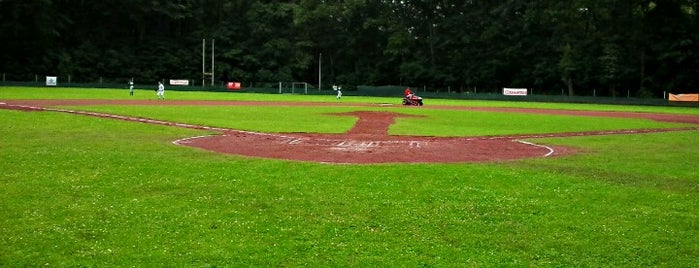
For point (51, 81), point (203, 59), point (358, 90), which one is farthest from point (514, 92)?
point (51, 81)

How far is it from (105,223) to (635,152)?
55.4 feet

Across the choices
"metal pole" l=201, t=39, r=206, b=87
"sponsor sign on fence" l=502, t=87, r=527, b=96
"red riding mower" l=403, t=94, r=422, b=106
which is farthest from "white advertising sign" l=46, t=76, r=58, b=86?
"sponsor sign on fence" l=502, t=87, r=527, b=96

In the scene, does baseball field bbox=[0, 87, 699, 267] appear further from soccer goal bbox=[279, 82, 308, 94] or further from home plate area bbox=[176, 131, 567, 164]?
soccer goal bbox=[279, 82, 308, 94]

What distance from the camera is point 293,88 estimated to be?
90250 mm

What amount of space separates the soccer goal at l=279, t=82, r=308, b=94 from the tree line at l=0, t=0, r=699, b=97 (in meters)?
2.58

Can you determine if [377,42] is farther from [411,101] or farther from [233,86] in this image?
[411,101]

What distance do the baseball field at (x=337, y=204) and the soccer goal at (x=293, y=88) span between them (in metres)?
67.9

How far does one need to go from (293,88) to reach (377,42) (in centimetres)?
2305

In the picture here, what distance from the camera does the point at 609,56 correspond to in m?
79.6

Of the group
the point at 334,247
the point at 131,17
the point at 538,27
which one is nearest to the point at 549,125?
the point at 334,247

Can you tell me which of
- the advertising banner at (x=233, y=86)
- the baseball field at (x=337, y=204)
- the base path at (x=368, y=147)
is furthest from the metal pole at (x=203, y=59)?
the baseball field at (x=337, y=204)

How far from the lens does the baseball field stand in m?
8.73

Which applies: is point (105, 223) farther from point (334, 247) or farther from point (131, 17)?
point (131, 17)

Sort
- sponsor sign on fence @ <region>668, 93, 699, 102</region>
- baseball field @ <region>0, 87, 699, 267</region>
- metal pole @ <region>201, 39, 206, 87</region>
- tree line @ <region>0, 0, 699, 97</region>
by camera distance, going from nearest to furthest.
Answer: baseball field @ <region>0, 87, 699, 267</region> → sponsor sign on fence @ <region>668, 93, 699, 102</region> → tree line @ <region>0, 0, 699, 97</region> → metal pole @ <region>201, 39, 206, 87</region>
